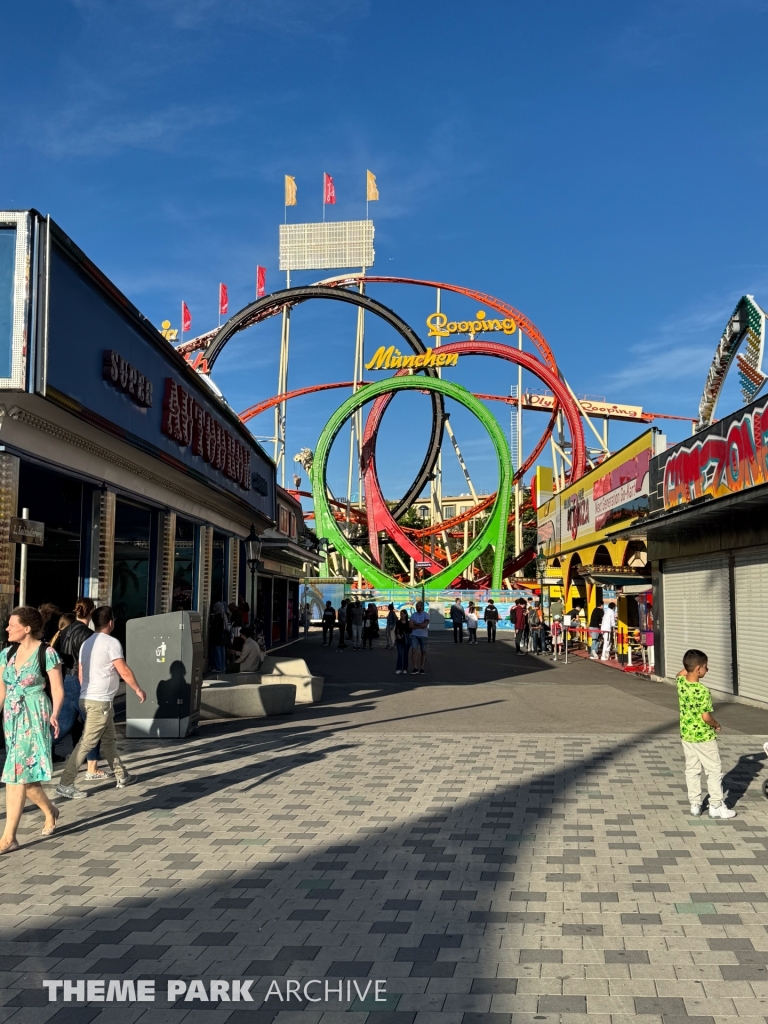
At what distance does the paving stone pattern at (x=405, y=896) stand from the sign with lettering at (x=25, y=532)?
2.79 metres

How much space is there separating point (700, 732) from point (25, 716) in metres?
4.68

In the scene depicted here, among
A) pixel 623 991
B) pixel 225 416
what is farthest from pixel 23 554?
pixel 225 416

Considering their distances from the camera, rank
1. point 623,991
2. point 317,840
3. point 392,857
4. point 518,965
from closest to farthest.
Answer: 1. point 623,991
2. point 518,965
3. point 392,857
4. point 317,840

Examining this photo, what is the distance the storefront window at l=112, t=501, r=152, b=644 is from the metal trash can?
18.1 ft

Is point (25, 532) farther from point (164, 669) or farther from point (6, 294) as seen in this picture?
point (6, 294)

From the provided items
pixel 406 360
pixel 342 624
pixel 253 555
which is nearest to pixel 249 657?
pixel 253 555

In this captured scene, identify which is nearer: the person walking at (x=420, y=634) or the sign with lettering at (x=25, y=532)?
the sign with lettering at (x=25, y=532)

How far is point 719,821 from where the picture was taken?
660cm

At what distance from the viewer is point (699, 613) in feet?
53.8

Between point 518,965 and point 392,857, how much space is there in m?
1.82

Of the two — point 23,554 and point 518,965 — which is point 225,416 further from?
point 518,965

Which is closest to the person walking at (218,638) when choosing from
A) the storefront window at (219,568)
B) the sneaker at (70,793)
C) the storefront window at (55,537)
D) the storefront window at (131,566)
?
the storefront window at (131,566)

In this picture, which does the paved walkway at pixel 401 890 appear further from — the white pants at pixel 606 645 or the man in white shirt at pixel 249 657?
the white pants at pixel 606 645

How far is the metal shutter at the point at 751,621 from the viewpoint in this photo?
1352 cm
